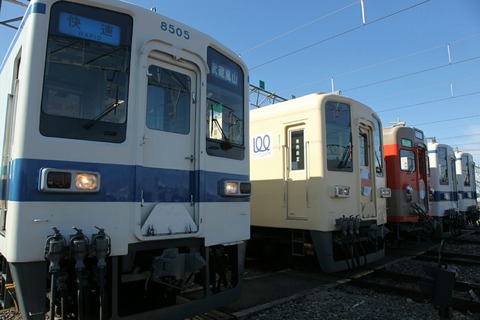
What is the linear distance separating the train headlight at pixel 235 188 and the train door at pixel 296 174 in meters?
2.67

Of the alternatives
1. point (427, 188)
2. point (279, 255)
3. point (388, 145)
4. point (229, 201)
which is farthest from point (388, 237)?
point (229, 201)

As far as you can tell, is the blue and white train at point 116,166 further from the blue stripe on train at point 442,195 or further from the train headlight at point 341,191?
the blue stripe on train at point 442,195

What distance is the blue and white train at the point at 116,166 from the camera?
112 inches

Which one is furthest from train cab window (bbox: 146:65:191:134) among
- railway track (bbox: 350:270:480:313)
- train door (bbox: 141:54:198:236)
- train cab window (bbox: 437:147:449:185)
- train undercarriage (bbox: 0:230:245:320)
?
train cab window (bbox: 437:147:449:185)

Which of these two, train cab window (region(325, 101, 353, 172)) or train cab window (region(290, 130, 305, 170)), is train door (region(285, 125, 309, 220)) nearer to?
train cab window (region(290, 130, 305, 170))

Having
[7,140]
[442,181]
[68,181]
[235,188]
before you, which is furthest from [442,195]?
[7,140]

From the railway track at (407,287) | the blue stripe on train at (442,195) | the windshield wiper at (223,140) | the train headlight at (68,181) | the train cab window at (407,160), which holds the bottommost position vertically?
the railway track at (407,287)

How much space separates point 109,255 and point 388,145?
916 centimetres

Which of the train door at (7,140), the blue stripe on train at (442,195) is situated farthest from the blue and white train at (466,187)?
the train door at (7,140)

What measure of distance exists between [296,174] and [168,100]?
3874 millimetres

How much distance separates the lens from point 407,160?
34.8 ft

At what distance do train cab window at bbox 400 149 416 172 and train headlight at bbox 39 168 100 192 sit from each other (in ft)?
30.1

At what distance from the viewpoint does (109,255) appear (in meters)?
3.13

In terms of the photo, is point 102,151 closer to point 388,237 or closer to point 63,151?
point 63,151
